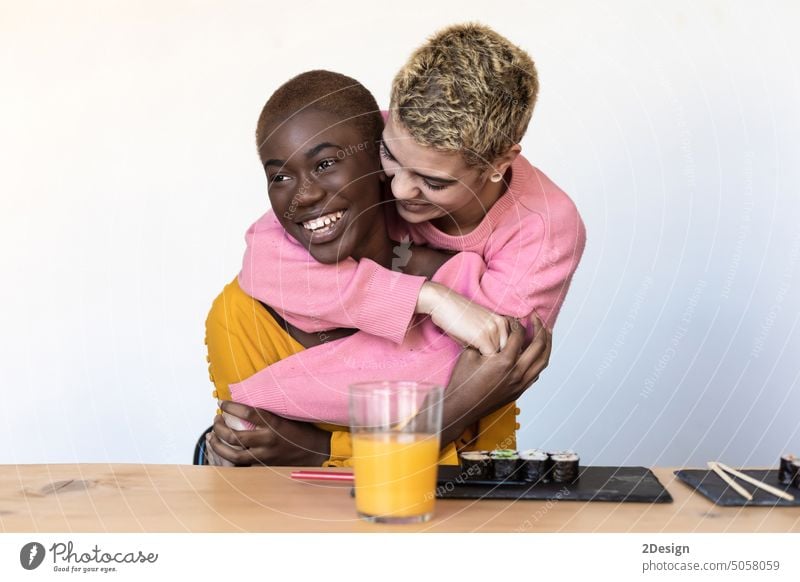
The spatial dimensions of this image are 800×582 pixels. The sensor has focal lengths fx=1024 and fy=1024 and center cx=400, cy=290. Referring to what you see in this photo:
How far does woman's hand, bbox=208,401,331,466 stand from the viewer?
1510 millimetres

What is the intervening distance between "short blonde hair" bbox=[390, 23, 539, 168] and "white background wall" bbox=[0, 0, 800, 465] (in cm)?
109

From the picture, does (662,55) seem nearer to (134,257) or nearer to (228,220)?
(228,220)

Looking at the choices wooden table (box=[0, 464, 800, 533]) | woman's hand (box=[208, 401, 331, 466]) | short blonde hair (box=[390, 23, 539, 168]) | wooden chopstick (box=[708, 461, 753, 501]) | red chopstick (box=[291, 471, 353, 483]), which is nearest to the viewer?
wooden table (box=[0, 464, 800, 533])

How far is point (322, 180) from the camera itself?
1.51m

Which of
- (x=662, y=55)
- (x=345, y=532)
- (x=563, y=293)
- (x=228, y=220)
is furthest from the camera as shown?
(x=228, y=220)

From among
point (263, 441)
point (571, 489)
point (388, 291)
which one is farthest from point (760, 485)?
point (263, 441)

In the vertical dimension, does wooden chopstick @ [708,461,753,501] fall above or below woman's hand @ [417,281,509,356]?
below

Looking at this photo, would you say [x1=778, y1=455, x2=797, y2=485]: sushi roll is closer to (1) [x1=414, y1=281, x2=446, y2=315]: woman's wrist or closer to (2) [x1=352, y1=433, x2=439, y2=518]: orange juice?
(2) [x1=352, y1=433, x2=439, y2=518]: orange juice

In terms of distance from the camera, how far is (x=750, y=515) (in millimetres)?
996

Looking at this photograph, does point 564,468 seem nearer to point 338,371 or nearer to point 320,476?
point 320,476

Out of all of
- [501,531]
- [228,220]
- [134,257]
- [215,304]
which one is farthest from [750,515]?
[134,257]

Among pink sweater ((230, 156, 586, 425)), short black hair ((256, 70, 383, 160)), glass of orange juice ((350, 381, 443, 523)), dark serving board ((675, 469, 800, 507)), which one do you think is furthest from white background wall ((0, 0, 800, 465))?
glass of orange juice ((350, 381, 443, 523))

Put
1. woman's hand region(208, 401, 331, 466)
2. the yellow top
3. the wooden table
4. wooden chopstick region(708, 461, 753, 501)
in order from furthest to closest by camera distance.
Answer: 1. the yellow top
2. woman's hand region(208, 401, 331, 466)
3. wooden chopstick region(708, 461, 753, 501)
4. the wooden table

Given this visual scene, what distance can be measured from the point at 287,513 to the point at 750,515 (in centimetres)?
45
